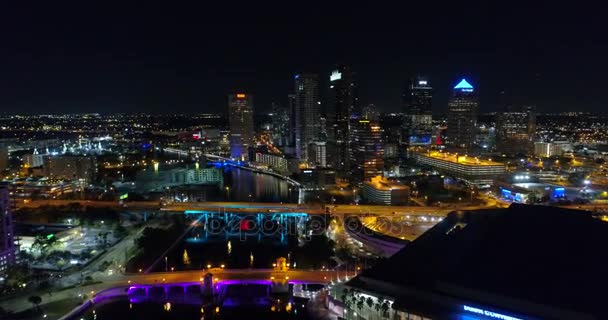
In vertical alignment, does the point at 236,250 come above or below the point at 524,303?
below

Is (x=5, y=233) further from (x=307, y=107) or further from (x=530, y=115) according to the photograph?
(x=530, y=115)

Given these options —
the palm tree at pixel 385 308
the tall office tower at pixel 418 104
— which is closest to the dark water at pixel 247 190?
the palm tree at pixel 385 308

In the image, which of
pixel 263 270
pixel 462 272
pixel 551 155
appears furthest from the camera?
pixel 551 155

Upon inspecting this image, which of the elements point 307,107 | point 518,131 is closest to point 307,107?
point 307,107

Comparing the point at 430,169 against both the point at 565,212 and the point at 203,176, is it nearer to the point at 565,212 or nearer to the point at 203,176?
the point at 203,176

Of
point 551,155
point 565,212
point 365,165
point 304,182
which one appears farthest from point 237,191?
point 551,155
